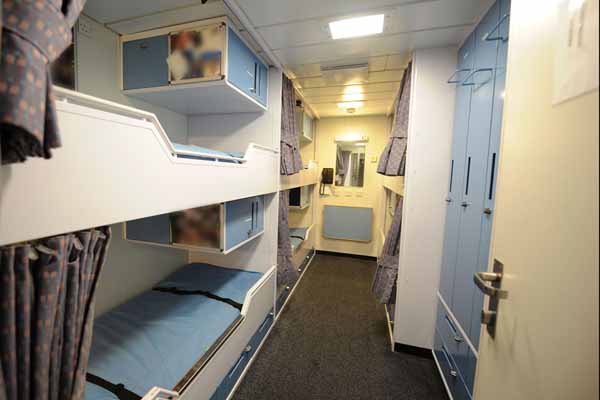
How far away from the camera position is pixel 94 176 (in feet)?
1.95

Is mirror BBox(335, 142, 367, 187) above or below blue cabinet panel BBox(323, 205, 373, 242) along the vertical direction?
above

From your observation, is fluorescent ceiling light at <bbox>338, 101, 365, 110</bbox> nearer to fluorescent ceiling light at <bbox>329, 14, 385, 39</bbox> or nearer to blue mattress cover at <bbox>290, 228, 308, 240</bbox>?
fluorescent ceiling light at <bbox>329, 14, 385, 39</bbox>

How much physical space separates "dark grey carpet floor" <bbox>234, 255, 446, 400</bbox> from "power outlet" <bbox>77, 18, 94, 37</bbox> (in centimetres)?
231

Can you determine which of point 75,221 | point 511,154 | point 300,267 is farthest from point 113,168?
point 300,267

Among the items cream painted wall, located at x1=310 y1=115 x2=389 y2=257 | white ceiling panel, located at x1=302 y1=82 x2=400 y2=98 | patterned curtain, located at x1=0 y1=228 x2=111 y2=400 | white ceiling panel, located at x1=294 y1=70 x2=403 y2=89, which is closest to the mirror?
cream painted wall, located at x1=310 y1=115 x2=389 y2=257

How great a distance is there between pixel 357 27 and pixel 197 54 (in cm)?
97

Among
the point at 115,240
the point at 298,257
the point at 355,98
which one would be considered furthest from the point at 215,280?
the point at 355,98

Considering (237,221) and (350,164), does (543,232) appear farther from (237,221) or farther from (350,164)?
(350,164)

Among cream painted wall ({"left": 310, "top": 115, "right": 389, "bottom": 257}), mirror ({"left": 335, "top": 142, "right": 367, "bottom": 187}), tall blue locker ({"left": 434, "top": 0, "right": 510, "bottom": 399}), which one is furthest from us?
mirror ({"left": 335, "top": 142, "right": 367, "bottom": 187})

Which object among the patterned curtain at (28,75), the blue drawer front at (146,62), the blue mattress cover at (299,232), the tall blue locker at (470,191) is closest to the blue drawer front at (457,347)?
the tall blue locker at (470,191)

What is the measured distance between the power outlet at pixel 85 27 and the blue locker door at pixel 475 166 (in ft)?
7.07

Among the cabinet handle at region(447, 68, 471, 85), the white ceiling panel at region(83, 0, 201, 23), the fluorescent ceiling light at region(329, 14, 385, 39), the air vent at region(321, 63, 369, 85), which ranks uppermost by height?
the air vent at region(321, 63, 369, 85)

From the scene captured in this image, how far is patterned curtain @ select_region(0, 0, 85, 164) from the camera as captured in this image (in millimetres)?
362

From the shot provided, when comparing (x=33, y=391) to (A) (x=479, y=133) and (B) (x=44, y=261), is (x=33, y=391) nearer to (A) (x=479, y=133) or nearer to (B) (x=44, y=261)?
(B) (x=44, y=261)
